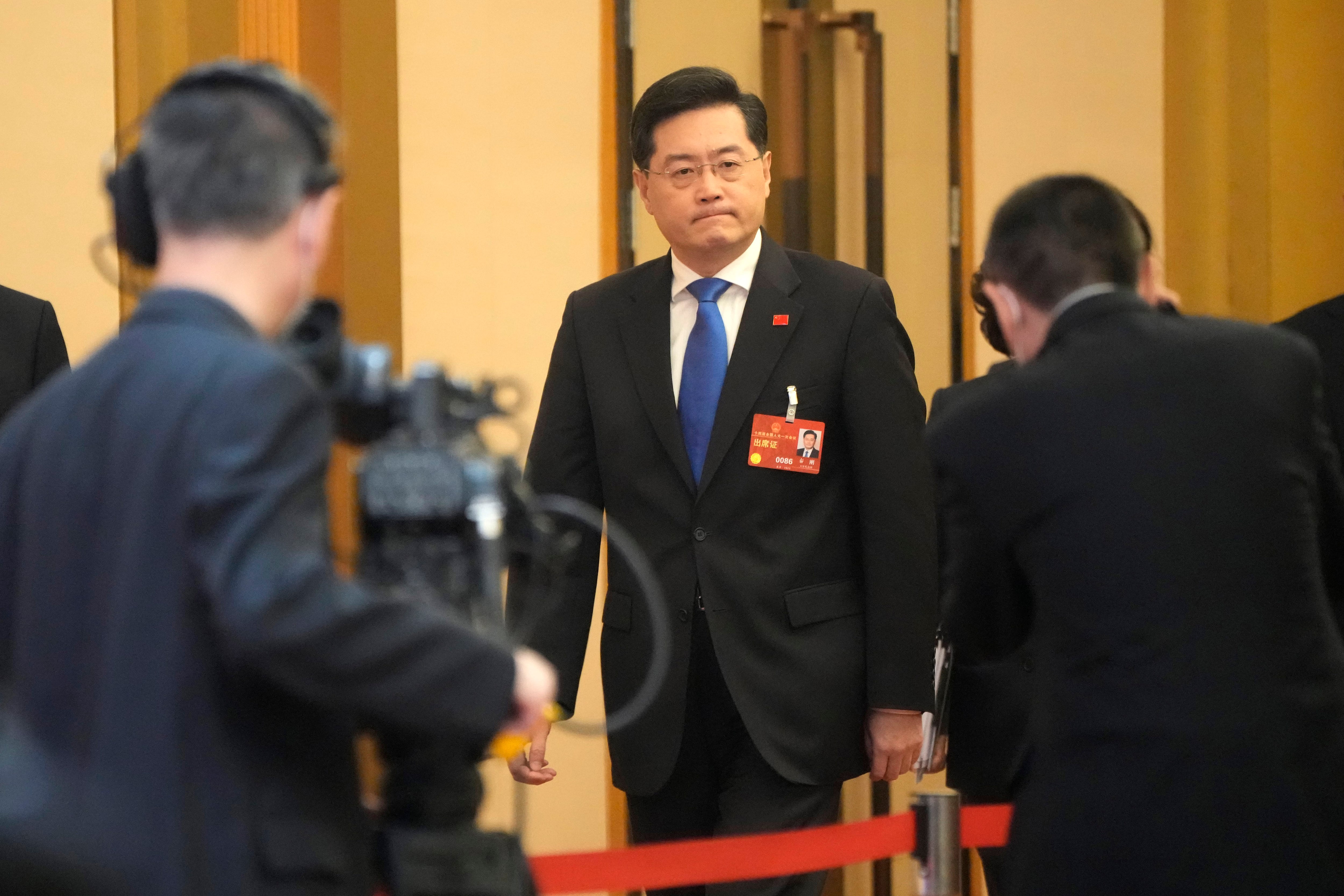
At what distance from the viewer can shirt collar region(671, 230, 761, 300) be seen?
9.71 ft

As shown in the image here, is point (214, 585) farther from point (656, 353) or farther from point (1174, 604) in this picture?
point (656, 353)

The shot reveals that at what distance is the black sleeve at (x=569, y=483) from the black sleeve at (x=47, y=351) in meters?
1.00

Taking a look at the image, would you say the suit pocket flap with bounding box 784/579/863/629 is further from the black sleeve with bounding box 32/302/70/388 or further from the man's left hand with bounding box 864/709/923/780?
the black sleeve with bounding box 32/302/70/388

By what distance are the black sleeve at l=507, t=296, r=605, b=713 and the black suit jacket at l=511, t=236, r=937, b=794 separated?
3cm

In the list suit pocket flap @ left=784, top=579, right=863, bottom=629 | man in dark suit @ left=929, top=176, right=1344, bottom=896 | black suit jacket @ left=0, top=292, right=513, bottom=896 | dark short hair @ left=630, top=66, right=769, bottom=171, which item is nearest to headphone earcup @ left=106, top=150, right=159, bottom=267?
black suit jacket @ left=0, top=292, right=513, bottom=896

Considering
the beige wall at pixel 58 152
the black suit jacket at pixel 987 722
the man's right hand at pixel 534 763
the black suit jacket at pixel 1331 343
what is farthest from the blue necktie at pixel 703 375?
the beige wall at pixel 58 152

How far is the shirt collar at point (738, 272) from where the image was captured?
117 inches

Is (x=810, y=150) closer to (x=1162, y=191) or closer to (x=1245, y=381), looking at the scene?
(x=1162, y=191)

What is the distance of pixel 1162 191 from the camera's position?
14.7 feet

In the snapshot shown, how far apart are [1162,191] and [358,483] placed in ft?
11.5

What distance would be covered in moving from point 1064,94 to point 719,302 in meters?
2.05

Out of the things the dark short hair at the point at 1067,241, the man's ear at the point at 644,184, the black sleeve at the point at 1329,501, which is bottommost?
the black sleeve at the point at 1329,501

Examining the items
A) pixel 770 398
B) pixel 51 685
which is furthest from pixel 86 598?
pixel 770 398

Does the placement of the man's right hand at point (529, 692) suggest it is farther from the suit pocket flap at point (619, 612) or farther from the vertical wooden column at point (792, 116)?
the vertical wooden column at point (792, 116)
